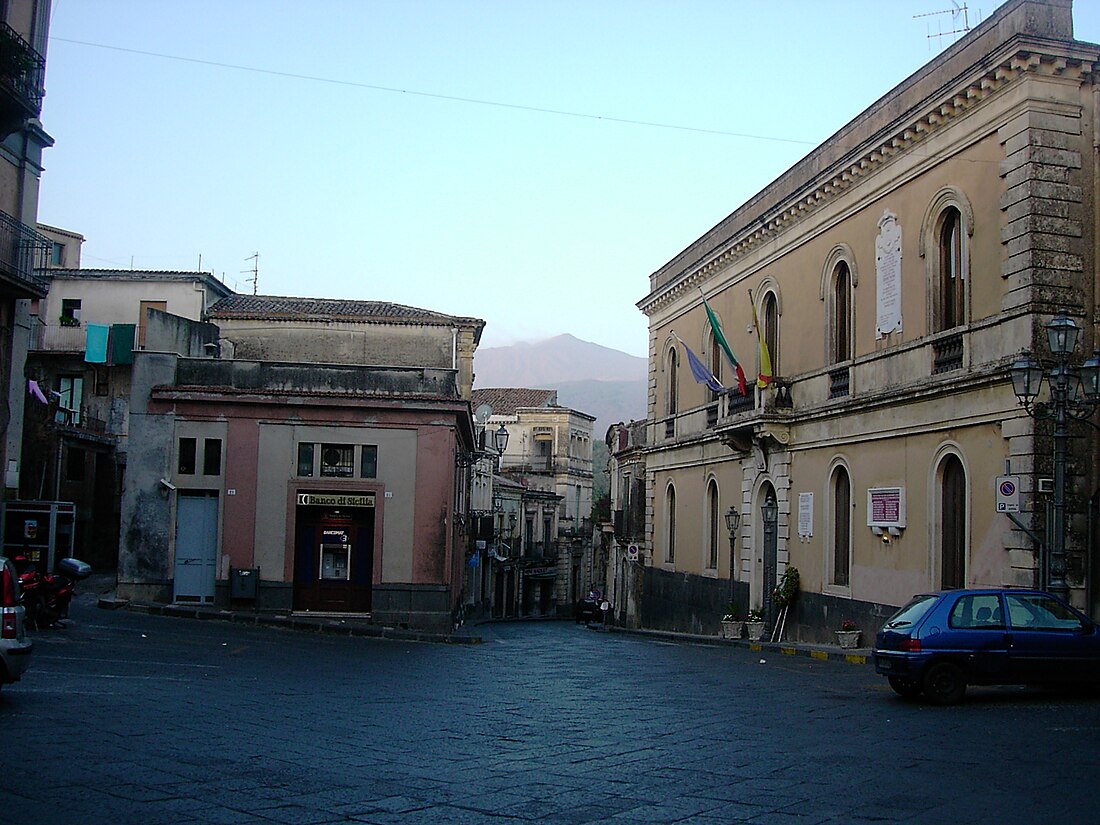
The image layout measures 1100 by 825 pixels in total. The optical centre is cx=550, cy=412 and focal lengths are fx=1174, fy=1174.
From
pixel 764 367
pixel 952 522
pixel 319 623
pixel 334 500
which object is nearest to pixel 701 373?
pixel 764 367

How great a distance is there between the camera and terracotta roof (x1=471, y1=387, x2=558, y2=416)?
8762cm

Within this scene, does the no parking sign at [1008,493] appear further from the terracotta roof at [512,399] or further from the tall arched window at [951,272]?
the terracotta roof at [512,399]

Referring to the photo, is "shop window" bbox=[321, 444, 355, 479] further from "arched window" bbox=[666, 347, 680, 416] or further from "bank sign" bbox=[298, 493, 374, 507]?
"arched window" bbox=[666, 347, 680, 416]

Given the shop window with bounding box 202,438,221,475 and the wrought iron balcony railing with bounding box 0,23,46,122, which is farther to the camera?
the shop window with bounding box 202,438,221,475

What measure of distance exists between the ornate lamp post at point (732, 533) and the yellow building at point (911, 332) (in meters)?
0.22

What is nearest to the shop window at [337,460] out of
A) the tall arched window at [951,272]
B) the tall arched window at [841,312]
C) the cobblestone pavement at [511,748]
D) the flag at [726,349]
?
the flag at [726,349]

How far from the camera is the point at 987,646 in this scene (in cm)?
1422

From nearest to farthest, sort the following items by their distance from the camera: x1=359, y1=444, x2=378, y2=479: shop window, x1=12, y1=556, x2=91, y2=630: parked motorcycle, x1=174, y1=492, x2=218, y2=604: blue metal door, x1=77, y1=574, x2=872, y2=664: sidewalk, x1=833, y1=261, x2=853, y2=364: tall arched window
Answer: x1=12, y1=556, x2=91, y2=630: parked motorcycle
x1=833, y1=261, x2=853, y2=364: tall arched window
x1=77, y1=574, x2=872, y2=664: sidewalk
x1=174, y1=492, x2=218, y2=604: blue metal door
x1=359, y1=444, x2=378, y2=479: shop window

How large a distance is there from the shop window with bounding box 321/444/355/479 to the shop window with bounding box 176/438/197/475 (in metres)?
3.28

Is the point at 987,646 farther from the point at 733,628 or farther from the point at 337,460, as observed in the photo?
the point at 337,460

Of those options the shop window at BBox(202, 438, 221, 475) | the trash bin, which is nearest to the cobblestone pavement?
the trash bin

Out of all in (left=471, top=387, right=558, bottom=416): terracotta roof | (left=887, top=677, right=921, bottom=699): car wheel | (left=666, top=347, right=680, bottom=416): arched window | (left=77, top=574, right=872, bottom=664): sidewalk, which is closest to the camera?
(left=887, top=677, right=921, bottom=699): car wheel

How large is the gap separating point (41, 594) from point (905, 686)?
1537cm

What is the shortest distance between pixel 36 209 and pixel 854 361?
17898 millimetres
